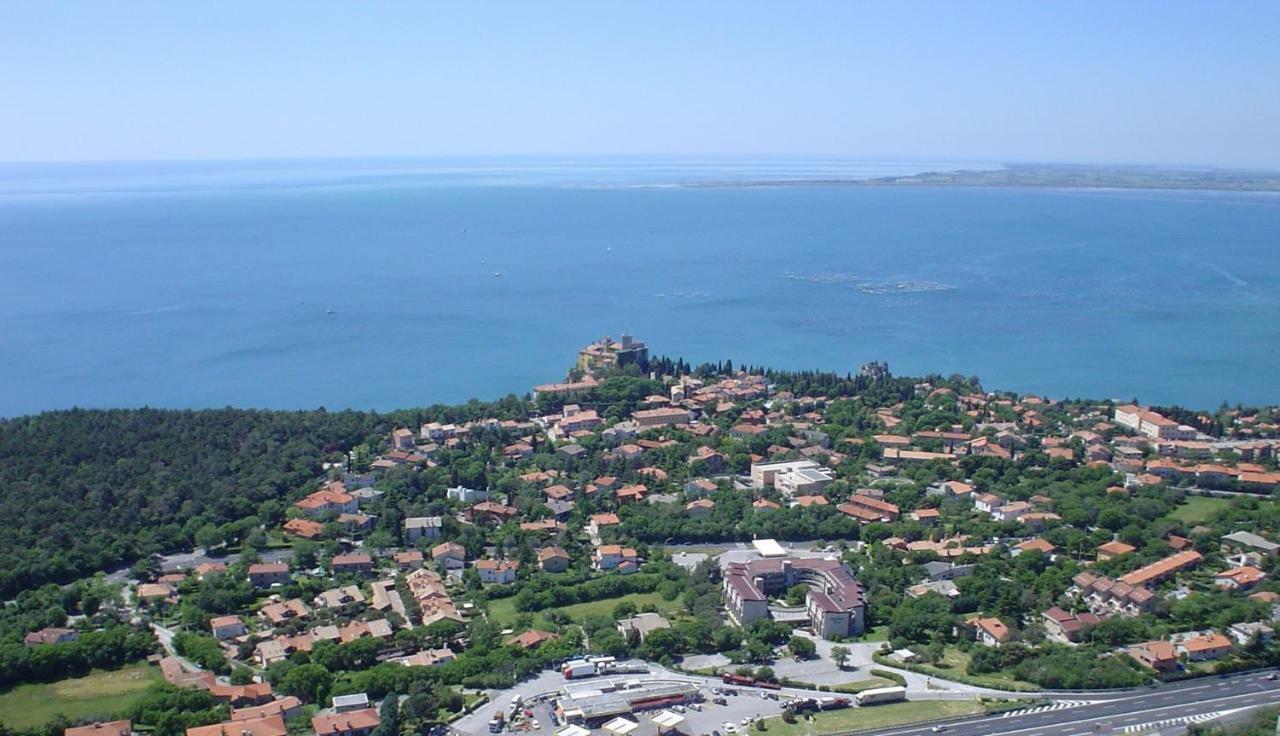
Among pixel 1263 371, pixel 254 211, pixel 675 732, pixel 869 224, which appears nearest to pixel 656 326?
pixel 1263 371

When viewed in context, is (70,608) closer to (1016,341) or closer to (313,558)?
(313,558)

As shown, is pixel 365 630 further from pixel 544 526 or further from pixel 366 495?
pixel 366 495

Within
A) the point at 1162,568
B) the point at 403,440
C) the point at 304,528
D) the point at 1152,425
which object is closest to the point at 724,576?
the point at 1162,568

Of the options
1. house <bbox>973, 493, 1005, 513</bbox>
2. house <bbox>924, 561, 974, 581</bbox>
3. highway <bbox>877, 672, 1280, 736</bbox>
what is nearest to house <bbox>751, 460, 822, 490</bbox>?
house <bbox>973, 493, 1005, 513</bbox>

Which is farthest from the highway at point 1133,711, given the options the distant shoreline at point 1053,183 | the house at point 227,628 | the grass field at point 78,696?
the distant shoreline at point 1053,183

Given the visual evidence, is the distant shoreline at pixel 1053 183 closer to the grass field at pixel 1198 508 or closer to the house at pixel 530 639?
the grass field at pixel 1198 508

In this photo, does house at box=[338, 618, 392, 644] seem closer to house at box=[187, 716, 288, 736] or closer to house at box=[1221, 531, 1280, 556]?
house at box=[187, 716, 288, 736]
